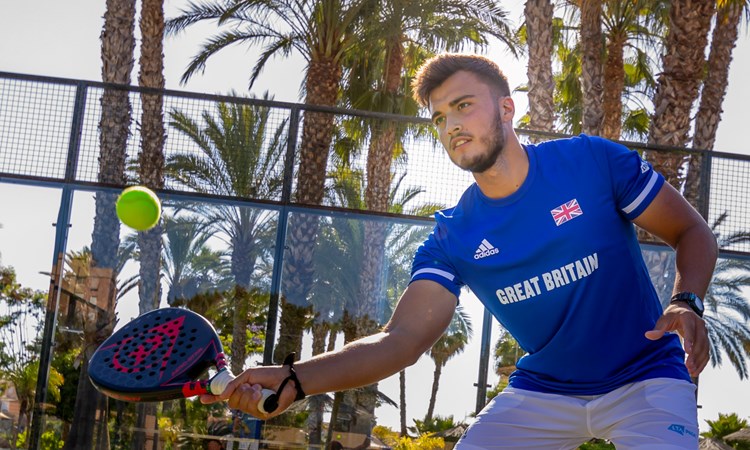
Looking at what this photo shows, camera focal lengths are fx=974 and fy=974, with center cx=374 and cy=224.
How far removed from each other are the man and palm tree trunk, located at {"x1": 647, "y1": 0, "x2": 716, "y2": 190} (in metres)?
8.98

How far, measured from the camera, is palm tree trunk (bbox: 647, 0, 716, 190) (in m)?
12.3

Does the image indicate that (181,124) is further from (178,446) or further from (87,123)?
(178,446)

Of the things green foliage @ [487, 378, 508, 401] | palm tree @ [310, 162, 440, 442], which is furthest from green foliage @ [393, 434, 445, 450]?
green foliage @ [487, 378, 508, 401]

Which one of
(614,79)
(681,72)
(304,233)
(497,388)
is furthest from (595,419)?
(614,79)

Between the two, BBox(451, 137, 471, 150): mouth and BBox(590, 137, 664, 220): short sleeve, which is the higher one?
BBox(451, 137, 471, 150): mouth

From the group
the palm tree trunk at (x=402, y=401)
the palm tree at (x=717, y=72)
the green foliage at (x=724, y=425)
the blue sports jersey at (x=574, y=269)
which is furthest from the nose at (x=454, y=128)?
the palm tree at (x=717, y=72)

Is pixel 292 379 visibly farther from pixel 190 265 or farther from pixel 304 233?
pixel 190 265

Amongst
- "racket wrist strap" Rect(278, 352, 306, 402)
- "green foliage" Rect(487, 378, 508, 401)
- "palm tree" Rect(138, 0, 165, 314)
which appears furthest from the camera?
"palm tree" Rect(138, 0, 165, 314)

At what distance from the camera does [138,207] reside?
873 cm

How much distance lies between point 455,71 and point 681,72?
376 inches

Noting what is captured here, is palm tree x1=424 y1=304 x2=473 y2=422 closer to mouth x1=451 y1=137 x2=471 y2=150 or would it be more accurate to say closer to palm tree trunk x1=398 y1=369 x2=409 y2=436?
palm tree trunk x1=398 y1=369 x2=409 y2=436

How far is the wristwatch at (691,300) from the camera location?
3135 mm

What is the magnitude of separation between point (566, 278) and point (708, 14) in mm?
10083

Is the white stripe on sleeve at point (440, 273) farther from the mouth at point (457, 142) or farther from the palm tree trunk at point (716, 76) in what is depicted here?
the palm tree trunk at point (716, 76)
